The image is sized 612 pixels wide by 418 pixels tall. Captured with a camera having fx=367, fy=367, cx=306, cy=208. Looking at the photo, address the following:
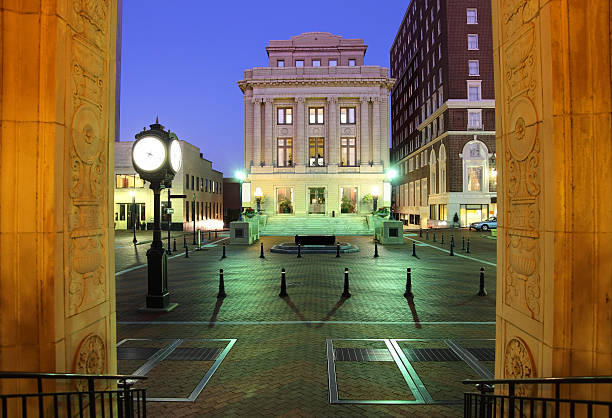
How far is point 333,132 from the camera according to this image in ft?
175

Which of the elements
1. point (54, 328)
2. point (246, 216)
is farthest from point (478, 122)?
point (54, 328)

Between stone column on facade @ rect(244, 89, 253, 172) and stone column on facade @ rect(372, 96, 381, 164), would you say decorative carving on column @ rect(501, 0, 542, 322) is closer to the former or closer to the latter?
stone column on facade @ rect(372, 96, 381, 164)

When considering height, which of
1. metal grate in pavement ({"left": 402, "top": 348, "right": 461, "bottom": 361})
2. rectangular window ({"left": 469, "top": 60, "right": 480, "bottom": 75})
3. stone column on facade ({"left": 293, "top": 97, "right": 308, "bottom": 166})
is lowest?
metal grate in pavement ({"left": 402, "top": 348, "right": 461, "bottom": 361})

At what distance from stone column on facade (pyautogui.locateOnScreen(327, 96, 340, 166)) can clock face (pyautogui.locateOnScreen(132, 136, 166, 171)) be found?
43.9 meters

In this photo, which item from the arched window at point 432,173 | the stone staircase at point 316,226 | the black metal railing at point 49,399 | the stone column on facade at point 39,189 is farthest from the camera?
the arched window at point 432,173

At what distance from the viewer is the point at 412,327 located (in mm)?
8773

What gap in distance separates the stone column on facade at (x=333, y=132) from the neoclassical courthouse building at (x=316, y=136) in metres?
0.14

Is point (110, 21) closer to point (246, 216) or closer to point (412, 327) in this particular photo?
point (412, 327)

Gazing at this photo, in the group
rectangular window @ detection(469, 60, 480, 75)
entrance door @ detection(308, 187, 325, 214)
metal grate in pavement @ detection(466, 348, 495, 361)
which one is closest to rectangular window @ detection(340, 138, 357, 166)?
entrance door @ detection(308, 187, 325, 214)

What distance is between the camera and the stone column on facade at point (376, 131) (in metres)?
53.6

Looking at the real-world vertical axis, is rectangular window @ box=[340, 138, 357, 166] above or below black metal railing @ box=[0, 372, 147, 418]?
above

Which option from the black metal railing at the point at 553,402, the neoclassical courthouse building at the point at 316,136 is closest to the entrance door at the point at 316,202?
the neoclassical courthouse building at the point at 316,136

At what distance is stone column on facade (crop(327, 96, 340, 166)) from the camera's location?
174 ft

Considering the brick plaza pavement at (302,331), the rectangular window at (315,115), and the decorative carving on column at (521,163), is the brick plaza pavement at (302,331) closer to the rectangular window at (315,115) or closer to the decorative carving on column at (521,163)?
the decorative carving on column at (521,163)
